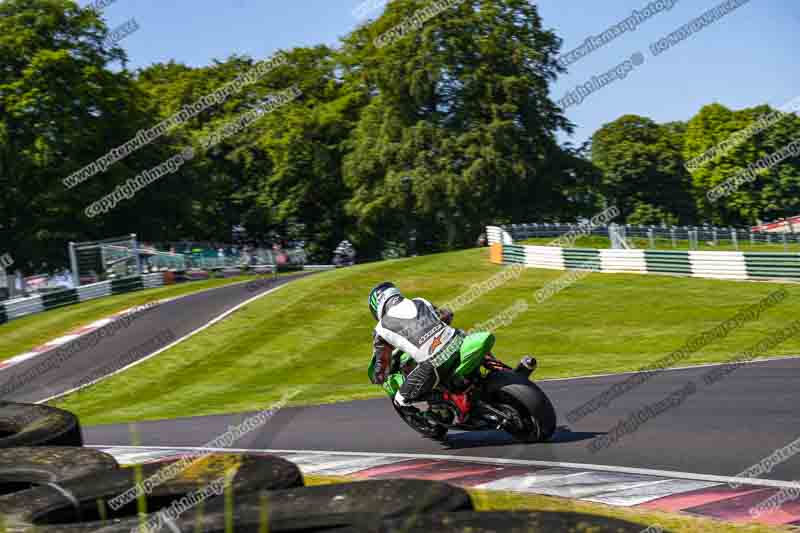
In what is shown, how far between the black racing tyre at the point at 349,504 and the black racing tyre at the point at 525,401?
3960 mm

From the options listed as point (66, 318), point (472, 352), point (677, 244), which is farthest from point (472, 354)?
point (677, 244)

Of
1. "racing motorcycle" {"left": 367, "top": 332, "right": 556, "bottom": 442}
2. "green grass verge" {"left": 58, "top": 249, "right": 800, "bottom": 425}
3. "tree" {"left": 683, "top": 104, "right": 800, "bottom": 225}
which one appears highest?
"tree" {"left": 683, "top": 104, "right": 800, "bottom": 225}

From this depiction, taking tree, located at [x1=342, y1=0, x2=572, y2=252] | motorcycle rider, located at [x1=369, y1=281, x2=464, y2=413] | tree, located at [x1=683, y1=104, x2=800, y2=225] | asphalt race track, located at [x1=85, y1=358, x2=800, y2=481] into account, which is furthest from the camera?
tree, located at [x1=683, y1=104, x2=800, y2=225]

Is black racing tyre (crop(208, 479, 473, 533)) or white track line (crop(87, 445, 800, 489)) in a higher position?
black racing tyre (crop(208, 479, 473, 533))

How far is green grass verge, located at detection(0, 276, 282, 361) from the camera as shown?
26281mm

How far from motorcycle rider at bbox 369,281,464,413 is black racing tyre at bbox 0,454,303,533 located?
326 cm

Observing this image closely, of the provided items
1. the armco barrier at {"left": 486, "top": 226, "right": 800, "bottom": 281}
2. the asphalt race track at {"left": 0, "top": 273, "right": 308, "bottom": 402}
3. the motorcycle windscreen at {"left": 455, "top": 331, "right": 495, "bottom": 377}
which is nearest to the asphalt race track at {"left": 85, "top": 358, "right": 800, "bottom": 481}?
the motorcycle windscreen at {"left": 455, "top": 331, "right": 495, "bottom": 377}

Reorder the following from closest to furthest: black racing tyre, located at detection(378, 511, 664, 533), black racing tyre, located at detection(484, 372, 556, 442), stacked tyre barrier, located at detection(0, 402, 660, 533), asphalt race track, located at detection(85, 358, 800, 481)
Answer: black racing tyre, located at detection(378, 511, 664, 533) → stacked tyre barrier, located at detection(0, 402, 660, 533) → asphalt race track, located at detection(85, 358, 800, 481) → black racing tyre, located at detection(484, 372, 556, 442)

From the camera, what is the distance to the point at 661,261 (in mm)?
28109

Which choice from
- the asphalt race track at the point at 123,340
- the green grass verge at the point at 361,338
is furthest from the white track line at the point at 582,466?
the asphalt race track at the point at 123,340

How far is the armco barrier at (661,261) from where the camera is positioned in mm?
24969

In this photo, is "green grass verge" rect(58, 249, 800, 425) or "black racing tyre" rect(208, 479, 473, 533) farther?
"green grass verge" rect(58, 249, 800, 425)

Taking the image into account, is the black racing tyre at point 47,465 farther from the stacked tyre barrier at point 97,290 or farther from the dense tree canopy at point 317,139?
the dense tree canopy at point 317,139

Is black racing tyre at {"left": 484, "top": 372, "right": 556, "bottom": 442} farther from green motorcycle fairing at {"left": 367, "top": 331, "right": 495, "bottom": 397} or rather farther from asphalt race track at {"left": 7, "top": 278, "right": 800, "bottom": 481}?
green motorcycle fairing at {"left": 367, "top": 331, "right": 495, "bottom": 397}
